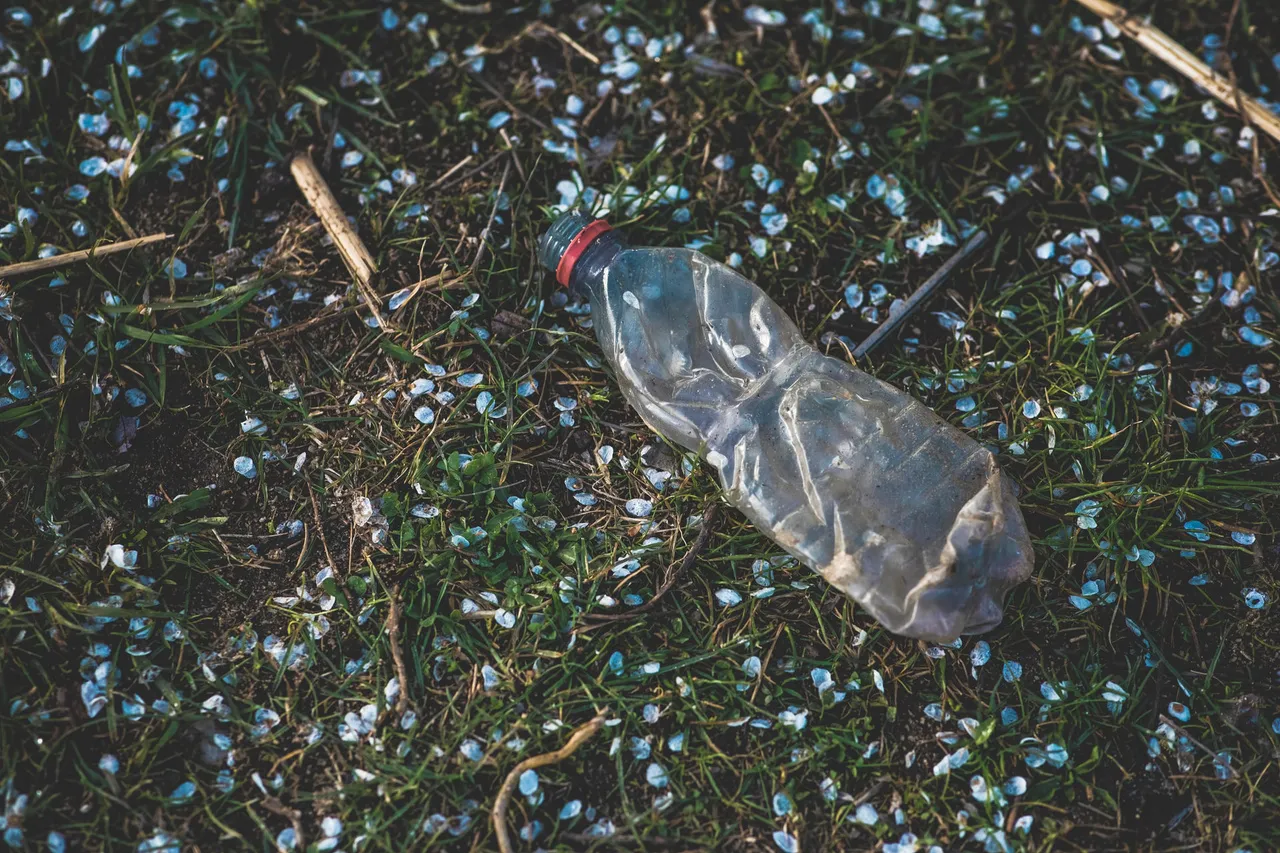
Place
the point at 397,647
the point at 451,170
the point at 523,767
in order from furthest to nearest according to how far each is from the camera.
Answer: the point at 451,170 < the point at 397,647 < the point at 523,767

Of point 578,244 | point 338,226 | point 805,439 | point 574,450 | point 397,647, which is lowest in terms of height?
point 397,647

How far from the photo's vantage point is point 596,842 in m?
2.58

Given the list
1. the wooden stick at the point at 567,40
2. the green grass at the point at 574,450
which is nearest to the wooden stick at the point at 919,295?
the green grass at the point at 574,450

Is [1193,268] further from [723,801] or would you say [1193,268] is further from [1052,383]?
[723,801]

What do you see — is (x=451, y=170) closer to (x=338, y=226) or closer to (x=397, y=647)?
(x=338, y=226)

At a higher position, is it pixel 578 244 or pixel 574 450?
pixel 578 244

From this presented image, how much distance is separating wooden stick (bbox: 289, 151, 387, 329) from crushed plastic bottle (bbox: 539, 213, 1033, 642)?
59 centimetres

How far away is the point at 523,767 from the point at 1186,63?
3.32 meters

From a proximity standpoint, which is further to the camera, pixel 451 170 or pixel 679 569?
pixel 451 170

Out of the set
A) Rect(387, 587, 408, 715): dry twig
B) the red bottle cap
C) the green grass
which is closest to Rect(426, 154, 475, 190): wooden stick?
the green grass

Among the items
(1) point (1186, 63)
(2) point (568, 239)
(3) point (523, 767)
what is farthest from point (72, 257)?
(1) point (1186, 63)

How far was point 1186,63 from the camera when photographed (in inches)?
141

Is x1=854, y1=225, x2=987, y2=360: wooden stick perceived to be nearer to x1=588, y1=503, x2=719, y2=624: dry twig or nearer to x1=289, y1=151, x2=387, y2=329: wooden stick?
x1=588, y1=503, x2=719, y2=624: dry twig

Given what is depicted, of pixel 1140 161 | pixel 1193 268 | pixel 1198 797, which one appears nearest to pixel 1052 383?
pixel 1193 268
